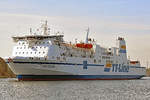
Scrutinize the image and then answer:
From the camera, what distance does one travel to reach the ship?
43.5 metres

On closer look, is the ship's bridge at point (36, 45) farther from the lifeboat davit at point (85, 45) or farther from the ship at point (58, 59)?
the lifeboat davit at point (85, 45)

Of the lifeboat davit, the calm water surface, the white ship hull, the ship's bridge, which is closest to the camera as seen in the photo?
the calm water surface

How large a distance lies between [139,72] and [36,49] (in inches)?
1046

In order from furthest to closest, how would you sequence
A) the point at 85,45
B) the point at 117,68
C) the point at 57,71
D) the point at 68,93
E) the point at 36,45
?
the point at 117,68 → the point at 85,45 → the point at 36,45 → the point at 57,71 → the point at 68,93

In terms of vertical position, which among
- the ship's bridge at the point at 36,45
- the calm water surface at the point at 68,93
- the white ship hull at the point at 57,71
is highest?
the ship's bridge at the point at 36,45

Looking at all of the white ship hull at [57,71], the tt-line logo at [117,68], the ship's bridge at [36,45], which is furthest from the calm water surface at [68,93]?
the tt-line logo at [117,68]

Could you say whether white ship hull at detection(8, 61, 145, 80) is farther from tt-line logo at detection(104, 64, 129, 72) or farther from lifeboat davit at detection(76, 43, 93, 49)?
lifeboat davit at detection(76, 43, 93, 49)

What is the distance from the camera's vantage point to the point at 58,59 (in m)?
45.8

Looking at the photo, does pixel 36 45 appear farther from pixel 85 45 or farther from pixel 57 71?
pixel 85 45

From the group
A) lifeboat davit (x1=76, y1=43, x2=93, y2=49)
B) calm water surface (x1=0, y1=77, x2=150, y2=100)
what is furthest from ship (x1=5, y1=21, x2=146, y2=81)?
calm water surface (x1=0, y1=77, x2=150, y2=100)

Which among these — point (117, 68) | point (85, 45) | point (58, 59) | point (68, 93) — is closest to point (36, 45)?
point (58, 59)

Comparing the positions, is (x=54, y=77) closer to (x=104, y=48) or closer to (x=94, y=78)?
(x=94, y=78)

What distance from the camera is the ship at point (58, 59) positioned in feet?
143

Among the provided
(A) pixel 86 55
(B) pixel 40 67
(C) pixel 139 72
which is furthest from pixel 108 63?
(B) pixel 40 67
